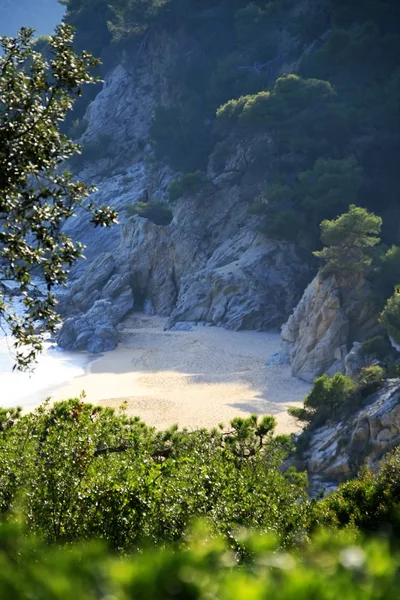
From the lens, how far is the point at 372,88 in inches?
1923

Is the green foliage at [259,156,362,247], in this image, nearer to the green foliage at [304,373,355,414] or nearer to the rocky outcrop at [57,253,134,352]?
the rocky outcrop at [57,253,134,352]

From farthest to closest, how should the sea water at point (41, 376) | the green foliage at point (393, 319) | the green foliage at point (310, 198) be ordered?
1. the green foliage at point (310, 198)
2. the sea water at point (41, 376)
3. the green foliage at point (393, 319)

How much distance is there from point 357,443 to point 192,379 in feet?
61.4

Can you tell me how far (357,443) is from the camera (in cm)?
1822

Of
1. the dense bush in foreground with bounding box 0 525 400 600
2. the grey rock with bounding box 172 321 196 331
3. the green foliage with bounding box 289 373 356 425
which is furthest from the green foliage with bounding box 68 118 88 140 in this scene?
the dense bush in foreground with bounding box 0 525 400 600

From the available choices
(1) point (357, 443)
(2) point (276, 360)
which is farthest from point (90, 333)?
(1) point (357, 443)

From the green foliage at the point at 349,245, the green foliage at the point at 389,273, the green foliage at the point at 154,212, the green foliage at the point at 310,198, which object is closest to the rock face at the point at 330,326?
the green foliage at the point at 349,245

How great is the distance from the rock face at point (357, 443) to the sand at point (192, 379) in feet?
19.0

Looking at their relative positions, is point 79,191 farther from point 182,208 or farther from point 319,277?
point 182,208

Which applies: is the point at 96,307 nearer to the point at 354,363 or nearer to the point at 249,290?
the point at 249,290

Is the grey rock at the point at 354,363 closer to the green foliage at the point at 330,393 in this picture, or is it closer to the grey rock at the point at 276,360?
the green foliage at the point at 330,393

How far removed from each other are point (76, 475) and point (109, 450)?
2.38 metres

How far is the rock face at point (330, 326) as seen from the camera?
33.4 metres

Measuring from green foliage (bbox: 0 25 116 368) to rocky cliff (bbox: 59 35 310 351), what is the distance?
36.9 metres
